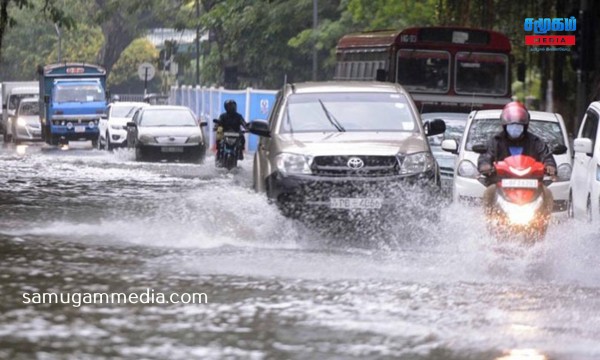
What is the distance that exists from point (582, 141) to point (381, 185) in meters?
2.16

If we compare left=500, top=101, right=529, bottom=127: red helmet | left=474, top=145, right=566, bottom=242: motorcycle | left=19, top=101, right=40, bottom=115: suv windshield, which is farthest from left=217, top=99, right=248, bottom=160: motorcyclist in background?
left=19, top=101, right=40, bottom=115: suv windshield

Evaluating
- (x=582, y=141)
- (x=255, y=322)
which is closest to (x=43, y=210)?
(x=582, y=141)

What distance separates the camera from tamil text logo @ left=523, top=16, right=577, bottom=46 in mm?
27917

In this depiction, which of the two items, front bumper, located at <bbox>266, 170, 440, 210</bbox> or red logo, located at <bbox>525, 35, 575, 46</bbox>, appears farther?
red logo, located at <bbox>525, 35, 575, 46</bbox>

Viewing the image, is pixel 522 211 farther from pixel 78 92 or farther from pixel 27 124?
pixel 27 124

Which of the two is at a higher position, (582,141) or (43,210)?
(582,141)

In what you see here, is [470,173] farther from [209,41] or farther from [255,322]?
[209,41]

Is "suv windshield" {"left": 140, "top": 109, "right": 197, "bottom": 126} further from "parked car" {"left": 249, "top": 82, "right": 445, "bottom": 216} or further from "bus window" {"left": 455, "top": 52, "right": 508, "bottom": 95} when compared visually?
"parked car" {"left": 249, "top": 82, "right": 445, "bottom": 216}

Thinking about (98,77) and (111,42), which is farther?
(111,42)

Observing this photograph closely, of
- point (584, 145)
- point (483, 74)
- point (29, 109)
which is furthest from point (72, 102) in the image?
point (584, 145)

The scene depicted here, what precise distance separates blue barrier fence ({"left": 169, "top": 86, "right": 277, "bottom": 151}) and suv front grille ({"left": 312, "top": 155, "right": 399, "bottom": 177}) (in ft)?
79.3

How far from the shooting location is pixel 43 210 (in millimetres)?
21672

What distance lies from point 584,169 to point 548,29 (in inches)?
519

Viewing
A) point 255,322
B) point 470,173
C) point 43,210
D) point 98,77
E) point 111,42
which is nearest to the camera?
point 255,322
